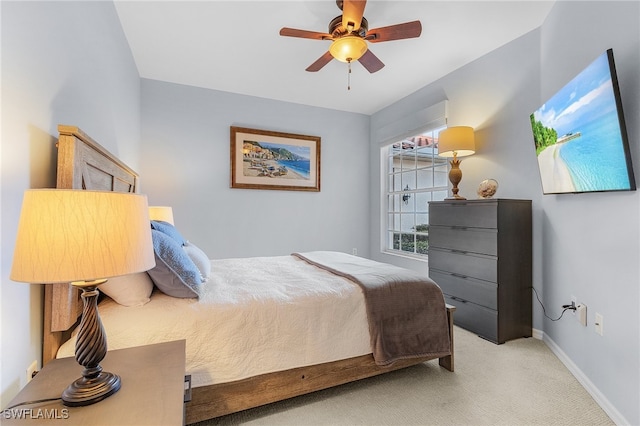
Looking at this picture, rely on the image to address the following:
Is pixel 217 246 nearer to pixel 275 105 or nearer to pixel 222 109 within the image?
pixel 222 109

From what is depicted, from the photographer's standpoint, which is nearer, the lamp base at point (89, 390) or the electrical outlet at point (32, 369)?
the lamp base at point (89, 390)

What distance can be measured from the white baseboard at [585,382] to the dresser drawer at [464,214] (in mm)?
1019

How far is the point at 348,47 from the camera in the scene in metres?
2.20

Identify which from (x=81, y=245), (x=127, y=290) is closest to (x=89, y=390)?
(x=81, y=245)

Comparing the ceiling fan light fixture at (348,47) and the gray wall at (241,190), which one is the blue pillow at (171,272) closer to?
the ceiling fan light fixture at (348,47)

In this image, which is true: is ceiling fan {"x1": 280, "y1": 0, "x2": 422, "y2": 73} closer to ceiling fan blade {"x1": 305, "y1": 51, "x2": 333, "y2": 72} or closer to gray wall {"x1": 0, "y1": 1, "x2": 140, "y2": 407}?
ceiling fan blade {"x1": 305, "y1": 51, "x2": 333, "y2": 72}

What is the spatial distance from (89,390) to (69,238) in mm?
457

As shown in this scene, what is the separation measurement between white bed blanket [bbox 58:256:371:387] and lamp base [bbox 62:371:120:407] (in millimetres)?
457

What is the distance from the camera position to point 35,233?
2.56 ft

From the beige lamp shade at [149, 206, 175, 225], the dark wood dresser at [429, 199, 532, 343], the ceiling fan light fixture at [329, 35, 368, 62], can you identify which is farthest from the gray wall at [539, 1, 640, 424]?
the beige lamp shade at [149, 206, 175, 225]

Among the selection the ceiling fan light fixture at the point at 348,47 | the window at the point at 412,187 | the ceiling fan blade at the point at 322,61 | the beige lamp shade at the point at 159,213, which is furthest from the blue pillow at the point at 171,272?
the window at the point at 412,187

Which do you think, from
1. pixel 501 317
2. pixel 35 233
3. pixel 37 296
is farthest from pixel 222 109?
pixel 501 317

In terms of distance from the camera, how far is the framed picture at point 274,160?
4082mm

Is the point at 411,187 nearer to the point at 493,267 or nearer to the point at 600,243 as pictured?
the point at 493,267
